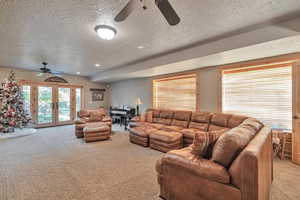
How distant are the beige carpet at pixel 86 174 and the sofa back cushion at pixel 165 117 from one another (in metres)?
1.40

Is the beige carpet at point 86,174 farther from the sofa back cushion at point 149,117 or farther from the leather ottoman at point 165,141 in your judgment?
Result: the sofa back cushion at point 149,117

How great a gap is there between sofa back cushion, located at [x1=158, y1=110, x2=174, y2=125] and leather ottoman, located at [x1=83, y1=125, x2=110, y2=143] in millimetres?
1934

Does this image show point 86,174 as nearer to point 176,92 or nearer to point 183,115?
point 183,115

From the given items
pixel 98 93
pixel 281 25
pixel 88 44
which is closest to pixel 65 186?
pixel 88 44

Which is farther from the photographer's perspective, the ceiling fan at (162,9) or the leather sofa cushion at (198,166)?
the ceiling fan at (162,9)

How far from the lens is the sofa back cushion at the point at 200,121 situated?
4128 mm

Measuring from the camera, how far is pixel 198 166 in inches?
63.4

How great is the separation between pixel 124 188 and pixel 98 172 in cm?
75

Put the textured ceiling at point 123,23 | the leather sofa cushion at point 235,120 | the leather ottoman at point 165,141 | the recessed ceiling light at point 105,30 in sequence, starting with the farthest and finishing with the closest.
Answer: the leather ottoman at point 165,141 < the leather sofa cushion at point 235,120 < the recessed ceiling light at point 105,30 < the textured ceiling at point 123,23

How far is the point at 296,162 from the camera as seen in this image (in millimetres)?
3002

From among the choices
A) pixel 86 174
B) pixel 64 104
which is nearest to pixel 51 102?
pixel 64 104

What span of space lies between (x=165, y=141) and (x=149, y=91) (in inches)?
133

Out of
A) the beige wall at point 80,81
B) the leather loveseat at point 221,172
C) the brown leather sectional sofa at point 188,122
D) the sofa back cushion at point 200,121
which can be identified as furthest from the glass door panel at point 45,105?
the leather loveseat at point 221,172

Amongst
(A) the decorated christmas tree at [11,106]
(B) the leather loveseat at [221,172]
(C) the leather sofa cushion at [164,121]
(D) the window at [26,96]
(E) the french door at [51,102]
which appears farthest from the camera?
(E) the french door at [51,102]
